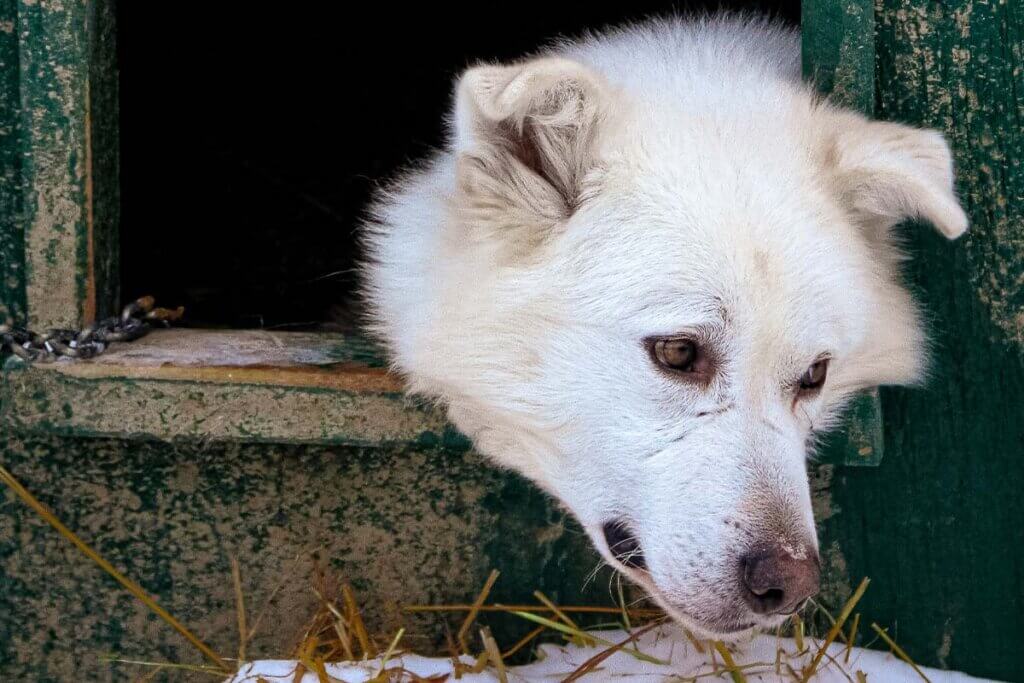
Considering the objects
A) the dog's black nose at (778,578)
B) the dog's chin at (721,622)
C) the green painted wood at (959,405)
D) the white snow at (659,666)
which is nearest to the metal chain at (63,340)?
the white snow at (659,666)

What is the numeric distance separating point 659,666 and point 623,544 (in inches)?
21.5

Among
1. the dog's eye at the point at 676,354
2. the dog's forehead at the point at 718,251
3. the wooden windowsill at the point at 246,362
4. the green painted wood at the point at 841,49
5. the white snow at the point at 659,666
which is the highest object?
the green painted wood at the point at 841,49

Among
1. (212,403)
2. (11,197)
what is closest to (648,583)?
(212,403)

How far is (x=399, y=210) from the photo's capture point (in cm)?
275

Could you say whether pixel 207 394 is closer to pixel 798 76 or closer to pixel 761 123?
pixel 761 123

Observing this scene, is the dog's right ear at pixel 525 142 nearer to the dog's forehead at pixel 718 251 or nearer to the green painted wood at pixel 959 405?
the dog's forehead at pixel 718 251

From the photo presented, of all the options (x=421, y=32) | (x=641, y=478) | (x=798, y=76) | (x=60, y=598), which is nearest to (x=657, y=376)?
(x=641, y=478)

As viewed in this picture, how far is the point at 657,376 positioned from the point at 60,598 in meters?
1.67

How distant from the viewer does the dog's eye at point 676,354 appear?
85.0 inches

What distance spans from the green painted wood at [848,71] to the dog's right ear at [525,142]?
64cm

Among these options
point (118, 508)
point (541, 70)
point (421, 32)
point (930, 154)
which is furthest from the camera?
point (421, 32)

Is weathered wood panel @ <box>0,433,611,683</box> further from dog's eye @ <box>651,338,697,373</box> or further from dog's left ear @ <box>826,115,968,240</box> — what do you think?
dog's left ear @ <box>826,115,968,240</box>

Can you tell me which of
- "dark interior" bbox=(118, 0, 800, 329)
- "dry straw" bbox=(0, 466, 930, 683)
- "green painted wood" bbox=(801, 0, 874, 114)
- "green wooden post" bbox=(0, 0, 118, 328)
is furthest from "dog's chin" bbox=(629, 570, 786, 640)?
"dark interior" bbox=(118, 0, 800, 329)

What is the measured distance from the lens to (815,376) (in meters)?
2.32
